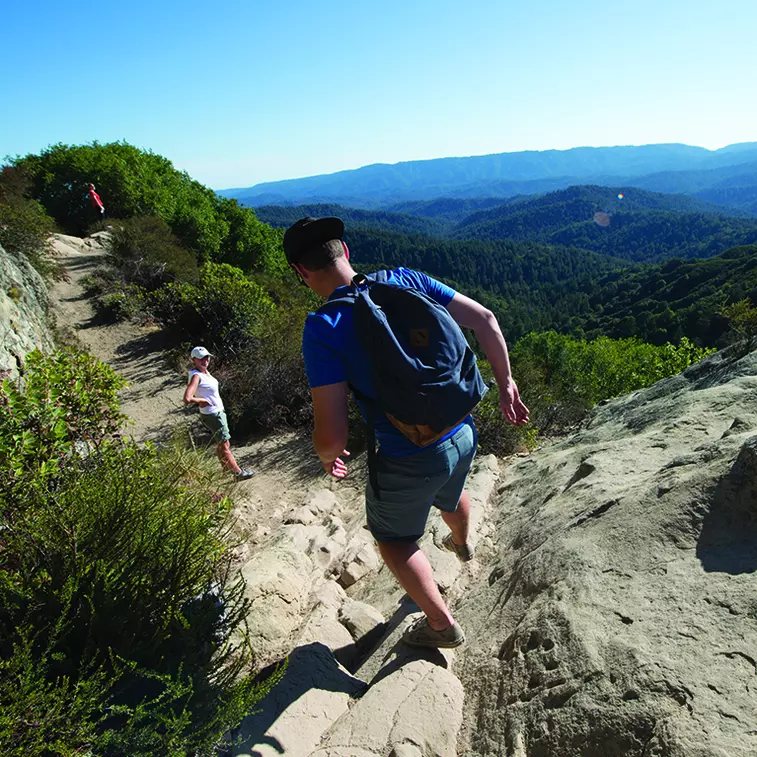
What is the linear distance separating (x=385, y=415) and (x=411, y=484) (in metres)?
0.33

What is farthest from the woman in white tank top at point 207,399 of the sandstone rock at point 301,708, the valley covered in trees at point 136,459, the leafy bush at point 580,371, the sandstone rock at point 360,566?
the leafy bush at point 580,371

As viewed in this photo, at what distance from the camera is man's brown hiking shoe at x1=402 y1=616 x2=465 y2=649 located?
7.18 ft

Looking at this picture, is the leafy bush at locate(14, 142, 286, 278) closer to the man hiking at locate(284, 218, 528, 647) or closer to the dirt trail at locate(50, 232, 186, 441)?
the dirt trail at locate(50, 232, 186, 441)

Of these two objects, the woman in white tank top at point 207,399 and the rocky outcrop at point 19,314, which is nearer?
the woman in white tank top at point 207,399

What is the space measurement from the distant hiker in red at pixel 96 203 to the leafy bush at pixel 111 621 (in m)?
20.6

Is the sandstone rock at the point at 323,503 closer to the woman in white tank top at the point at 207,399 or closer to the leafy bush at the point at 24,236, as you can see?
the woman in white tank top at the point at 207,399

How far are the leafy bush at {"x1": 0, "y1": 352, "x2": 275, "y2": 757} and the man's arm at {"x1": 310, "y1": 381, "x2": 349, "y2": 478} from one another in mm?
913

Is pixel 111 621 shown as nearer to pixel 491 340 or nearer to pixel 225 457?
pixel 491 340

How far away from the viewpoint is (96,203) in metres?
20.0

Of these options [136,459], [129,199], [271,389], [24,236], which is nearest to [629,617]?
[136,459]

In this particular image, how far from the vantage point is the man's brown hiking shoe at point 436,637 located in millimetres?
2189

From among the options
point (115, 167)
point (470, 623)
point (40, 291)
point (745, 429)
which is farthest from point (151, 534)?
point (115, 167)

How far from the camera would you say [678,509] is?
2.12 metres

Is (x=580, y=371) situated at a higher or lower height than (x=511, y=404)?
lower
